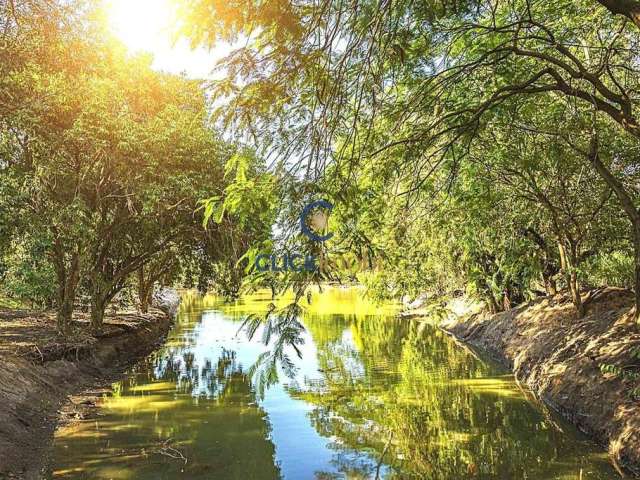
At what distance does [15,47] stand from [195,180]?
5.58m

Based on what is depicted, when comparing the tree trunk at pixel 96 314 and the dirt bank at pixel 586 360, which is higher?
the tree trunk at pixel 96 314

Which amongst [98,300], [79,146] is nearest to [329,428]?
[79,146]

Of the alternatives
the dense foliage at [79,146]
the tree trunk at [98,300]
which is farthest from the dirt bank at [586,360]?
the tree trunk at [98,300]

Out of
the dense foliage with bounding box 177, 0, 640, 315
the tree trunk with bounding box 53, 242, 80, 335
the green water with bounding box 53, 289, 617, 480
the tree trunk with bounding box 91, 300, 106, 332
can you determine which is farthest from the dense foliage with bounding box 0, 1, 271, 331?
the dense foliage with bounding box 177, 0, 640, 315

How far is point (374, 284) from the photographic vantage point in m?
14.6

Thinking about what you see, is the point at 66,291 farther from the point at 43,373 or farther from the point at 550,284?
the point at 550,284

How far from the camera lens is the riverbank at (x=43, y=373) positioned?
9461 mm

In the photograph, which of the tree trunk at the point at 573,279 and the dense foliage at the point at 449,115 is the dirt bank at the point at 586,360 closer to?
the tree trunk at the point at 573,279

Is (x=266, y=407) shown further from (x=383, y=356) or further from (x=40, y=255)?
(x=383, y=356)

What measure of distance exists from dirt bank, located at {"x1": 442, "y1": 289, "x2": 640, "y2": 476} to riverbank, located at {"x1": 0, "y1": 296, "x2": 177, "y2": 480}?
997 cm

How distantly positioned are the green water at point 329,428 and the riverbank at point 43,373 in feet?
1.73

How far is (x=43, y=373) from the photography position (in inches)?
535

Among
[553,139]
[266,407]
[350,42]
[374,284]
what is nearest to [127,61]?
[374,284]

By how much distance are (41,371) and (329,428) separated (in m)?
7.81
